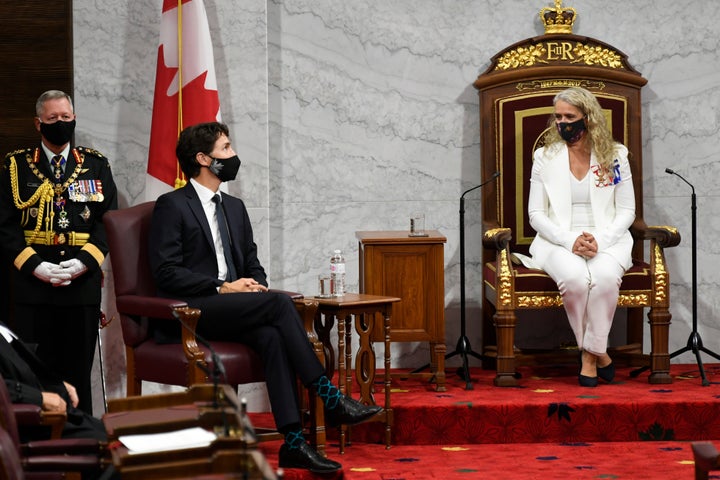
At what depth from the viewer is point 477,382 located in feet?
19.1

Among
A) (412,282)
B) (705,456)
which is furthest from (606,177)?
(705,456)

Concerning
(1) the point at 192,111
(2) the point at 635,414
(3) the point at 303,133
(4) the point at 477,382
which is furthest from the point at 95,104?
(2) the point at 635,414

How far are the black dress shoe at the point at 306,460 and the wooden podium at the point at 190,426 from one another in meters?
1.59

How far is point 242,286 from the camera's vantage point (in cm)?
466

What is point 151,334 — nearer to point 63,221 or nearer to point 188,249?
point 188,249

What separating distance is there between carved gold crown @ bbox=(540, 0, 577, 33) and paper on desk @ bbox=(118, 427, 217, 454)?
443 centimetres

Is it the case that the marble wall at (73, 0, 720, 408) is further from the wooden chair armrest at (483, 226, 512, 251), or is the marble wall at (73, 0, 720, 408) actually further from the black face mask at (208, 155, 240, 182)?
the black face mask at (208, 155, 240, 182)

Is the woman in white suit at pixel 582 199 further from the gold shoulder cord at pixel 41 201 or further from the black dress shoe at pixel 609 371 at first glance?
the gold shoulder cord at pixel 41 201

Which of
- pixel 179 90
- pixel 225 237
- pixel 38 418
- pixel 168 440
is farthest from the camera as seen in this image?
pixel 179 90

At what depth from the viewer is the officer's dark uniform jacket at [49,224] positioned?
5.03 metres

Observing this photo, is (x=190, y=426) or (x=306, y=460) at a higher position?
(x=190, y=426)

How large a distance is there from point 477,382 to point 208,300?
6.17 ft

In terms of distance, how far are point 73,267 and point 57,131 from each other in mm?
649

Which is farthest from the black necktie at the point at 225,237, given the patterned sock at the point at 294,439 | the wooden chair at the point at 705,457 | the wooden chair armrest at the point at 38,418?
the wooden chair at the point at 705,457
